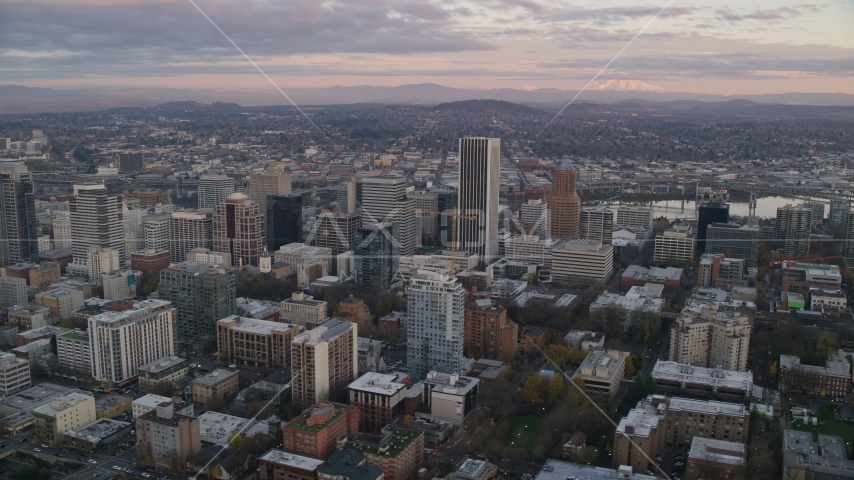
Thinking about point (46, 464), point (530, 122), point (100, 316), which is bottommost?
point (46, 464)

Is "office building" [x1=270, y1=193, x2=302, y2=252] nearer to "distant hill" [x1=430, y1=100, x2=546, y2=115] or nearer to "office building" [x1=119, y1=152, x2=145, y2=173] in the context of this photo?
"office building" [x1=119, y1=152, x2=145, y2=173]

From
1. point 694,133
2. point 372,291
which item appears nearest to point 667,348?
point 372,291

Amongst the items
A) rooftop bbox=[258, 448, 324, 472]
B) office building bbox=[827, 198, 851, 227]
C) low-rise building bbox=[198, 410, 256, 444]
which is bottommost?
low-rise building bbox=[198, 410, 256, 444]

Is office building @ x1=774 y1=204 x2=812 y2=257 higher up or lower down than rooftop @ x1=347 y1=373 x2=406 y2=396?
higher up

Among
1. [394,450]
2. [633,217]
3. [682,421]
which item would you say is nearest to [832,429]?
[682,421]

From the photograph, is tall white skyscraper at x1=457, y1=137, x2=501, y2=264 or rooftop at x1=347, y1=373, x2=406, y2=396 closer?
rooftop at x1=347, y1=373, x2=406, y2=396

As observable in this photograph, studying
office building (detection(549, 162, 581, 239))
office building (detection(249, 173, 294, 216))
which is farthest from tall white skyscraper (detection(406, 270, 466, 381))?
office building (detection(249, 173, 294, 216))

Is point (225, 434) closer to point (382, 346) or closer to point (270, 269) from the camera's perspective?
point (382, 346)
